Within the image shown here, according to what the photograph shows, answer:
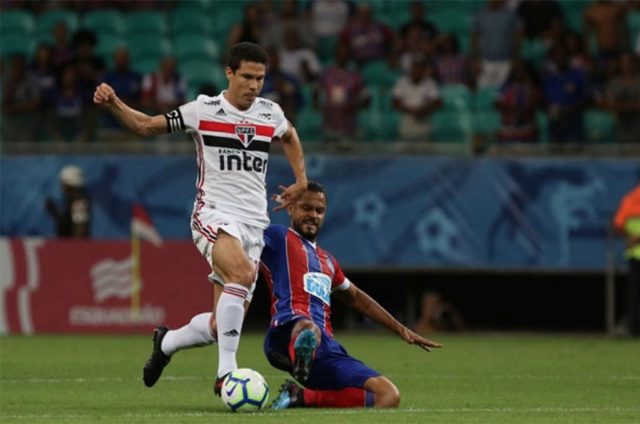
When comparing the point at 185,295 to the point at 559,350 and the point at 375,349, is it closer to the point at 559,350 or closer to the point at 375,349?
the point at 375,349

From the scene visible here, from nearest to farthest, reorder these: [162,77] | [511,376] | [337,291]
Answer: [337,291] → [511,376] → [162,77]

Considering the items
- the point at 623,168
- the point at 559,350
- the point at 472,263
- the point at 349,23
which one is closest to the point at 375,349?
the point at 559,350

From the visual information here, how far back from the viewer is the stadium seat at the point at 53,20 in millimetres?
20641

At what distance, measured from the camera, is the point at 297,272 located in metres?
9.38

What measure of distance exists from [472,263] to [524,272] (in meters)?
0.75

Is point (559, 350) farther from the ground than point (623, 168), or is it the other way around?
point (623, 168)

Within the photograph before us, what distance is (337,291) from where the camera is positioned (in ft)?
31.9

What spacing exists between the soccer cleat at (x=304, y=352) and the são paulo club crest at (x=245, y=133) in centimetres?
149

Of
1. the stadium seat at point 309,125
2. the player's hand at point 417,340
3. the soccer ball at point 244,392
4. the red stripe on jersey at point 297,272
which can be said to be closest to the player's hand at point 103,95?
the red stripe on jersey at point 297,272

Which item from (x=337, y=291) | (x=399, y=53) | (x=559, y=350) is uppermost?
(x=399, y=53)

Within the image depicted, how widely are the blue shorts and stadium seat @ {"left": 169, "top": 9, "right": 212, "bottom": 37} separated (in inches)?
478

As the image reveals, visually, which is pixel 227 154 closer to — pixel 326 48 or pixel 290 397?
pixel 290 397

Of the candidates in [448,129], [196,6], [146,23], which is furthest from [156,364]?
[196,6]

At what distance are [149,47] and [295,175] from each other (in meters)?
11.5
